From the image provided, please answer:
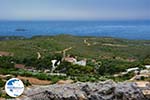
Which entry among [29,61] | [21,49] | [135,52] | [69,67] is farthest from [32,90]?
[135,52]

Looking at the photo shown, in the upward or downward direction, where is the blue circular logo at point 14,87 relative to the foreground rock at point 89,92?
upward

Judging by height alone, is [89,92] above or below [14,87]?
below

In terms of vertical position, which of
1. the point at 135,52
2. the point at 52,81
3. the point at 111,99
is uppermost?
the point at 111,99

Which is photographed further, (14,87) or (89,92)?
(89,92)

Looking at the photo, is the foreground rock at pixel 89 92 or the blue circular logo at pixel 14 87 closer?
the blue circular logo at pixel 14 87

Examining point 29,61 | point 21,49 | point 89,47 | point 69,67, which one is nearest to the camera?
point 69,67

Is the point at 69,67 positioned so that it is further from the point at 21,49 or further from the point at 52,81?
the point at 21,49
